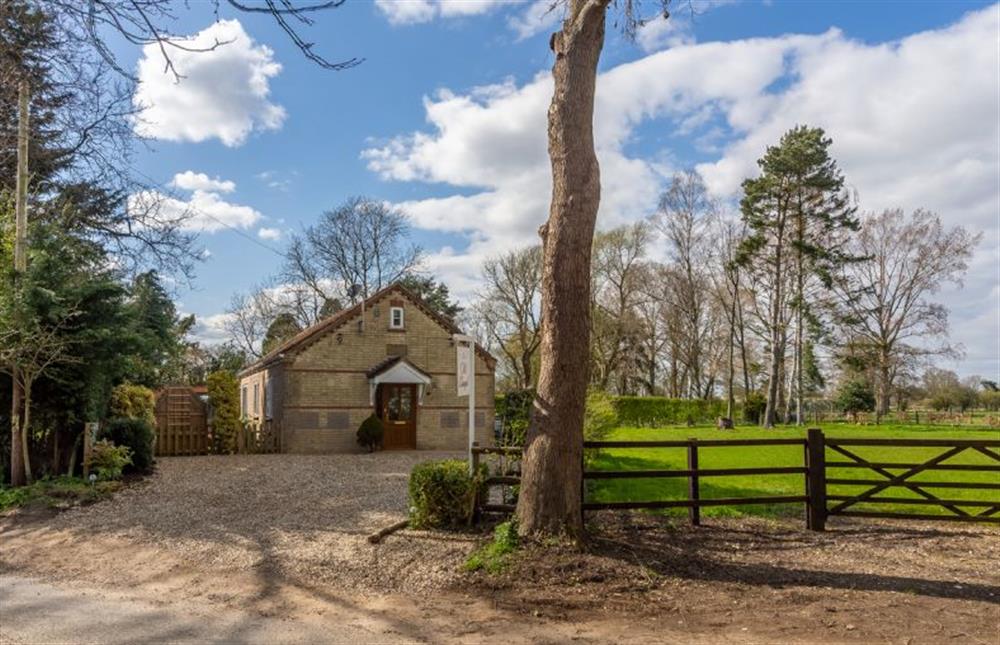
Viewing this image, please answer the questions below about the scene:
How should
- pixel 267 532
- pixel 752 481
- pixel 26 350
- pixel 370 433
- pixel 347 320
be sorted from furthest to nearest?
pixel 347 320 → pixel 370 433 → pixel 752 481 → pixel 26 350 → pixel 267 532

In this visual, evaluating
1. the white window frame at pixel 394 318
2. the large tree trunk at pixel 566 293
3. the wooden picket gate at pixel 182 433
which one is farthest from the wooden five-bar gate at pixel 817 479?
the wooden picket gate at pixel 182 433

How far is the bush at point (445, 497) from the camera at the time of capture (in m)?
8.41

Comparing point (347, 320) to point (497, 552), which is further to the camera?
point (347, 320)

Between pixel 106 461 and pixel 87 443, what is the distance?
487 millimetres

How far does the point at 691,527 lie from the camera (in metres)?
8.64

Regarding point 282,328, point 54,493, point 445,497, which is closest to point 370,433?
point 54,493

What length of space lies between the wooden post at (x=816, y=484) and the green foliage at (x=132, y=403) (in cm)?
1542

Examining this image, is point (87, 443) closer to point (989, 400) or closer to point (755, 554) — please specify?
point (755, 554)

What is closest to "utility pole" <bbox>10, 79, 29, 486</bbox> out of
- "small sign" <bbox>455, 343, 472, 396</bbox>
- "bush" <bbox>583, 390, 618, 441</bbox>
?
"small sign" <bbox>455, 343, 472, 396</bbox>

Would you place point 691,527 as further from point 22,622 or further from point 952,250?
point 952,250

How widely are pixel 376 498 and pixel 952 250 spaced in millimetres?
42043

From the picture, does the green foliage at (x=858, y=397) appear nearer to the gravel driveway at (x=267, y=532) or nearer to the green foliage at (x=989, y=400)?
the green foliage at (x=989, y=400)

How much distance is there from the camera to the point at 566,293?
738 centimetres

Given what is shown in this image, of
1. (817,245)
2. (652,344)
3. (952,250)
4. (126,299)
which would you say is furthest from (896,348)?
(126,299)
